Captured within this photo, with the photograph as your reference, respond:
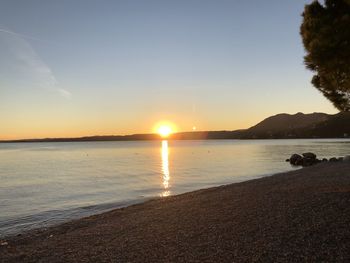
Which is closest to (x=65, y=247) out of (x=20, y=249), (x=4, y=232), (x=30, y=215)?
(x=20, y=249)

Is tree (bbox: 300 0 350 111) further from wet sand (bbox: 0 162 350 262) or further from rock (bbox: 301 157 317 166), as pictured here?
rock (bbox: 301 157 317 166)

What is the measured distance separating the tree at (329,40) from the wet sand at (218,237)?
17.8ft

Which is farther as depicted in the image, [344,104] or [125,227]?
[344,104]

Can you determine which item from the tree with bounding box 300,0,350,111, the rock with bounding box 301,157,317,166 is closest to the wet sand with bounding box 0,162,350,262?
the tree with bounding box 300,0,350,111

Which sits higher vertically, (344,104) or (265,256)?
(344,104)

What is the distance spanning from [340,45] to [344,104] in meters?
3.74

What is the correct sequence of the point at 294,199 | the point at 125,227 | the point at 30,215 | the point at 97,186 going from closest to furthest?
1. the point at 125,227
2. the point at 294,199
3. the point at 30,215
4. the point at 97,186

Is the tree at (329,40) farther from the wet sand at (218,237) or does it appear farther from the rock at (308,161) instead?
the rock at (308,161)

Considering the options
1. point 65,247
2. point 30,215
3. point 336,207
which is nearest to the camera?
point 65,247

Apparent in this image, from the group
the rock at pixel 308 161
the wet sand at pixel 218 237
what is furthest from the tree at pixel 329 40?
the rock at pixel 308 161

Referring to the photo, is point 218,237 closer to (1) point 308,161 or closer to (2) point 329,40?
(2) point 329,40

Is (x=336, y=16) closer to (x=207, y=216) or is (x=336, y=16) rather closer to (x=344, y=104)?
(x=344, y=104)

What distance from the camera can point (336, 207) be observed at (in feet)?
44.5

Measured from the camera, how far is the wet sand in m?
9.49
